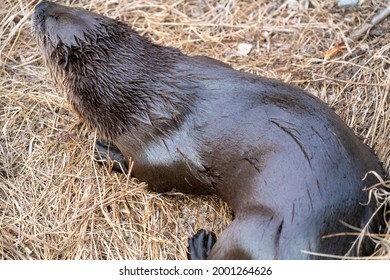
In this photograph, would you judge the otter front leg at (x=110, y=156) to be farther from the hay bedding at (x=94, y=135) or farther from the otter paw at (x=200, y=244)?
the otter paw at (x=200, y=244)

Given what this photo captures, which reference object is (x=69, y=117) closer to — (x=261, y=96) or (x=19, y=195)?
(x=19, y=195)

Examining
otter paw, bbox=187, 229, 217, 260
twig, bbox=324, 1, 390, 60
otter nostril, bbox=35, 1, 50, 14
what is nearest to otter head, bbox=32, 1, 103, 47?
otter nostril, bbox=35, 1, 50, 14

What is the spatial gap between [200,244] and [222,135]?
21.0 inches

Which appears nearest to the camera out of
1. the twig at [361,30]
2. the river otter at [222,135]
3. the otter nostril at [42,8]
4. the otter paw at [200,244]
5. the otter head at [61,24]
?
the river otter at [222,135]

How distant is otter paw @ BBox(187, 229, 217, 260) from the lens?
277cm

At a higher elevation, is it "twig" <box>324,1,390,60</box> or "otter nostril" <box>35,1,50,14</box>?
"otter nostril" <box>35,1,50,14</box>

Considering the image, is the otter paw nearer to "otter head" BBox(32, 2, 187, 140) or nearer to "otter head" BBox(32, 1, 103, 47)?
"otter head" BBox(32, 2, 187, 140)

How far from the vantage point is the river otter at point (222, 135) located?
2.36 m

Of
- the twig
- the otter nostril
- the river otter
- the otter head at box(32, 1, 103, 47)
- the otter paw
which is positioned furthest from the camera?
the twig

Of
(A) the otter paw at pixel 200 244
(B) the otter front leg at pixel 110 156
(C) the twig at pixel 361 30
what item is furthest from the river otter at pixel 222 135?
(C) the twig at pixel 361 30

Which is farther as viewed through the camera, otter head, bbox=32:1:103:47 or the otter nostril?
the otter nostril

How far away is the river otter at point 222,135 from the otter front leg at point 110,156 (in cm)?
12

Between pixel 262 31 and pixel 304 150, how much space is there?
1.37 meters

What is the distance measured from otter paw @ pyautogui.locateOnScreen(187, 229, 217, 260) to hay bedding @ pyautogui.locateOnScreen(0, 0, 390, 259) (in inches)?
2.5
